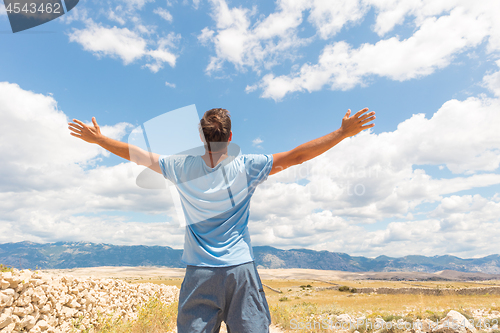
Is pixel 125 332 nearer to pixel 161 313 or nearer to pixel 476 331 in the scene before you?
pixel 161 313

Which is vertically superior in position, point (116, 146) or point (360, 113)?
point (360, 113)

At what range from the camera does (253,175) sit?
7.23 feet

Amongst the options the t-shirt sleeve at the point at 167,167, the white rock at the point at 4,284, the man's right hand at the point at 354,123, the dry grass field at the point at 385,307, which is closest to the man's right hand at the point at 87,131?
the t-shirt sleeve at the point at 167,167

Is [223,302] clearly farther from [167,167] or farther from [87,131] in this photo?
[87,131]

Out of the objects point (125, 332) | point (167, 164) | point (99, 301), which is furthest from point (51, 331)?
point (167, 164)

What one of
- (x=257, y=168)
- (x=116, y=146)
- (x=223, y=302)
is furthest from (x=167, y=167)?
(x=223, y=302)

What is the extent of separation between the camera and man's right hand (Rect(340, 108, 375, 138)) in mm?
2250

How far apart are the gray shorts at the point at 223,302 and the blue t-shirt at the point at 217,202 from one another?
82 millimetres

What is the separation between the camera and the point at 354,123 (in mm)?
2262

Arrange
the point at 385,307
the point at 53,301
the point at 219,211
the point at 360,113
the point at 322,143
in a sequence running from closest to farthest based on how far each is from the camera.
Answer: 1. the point at 219,211
2. the point at 322,143
3. the point at 360,113
4. the point at 53,301
5. the point at 385,307

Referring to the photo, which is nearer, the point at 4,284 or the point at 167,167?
the point at 167,167

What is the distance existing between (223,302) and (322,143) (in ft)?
4.35

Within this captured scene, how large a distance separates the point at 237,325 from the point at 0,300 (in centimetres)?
691
